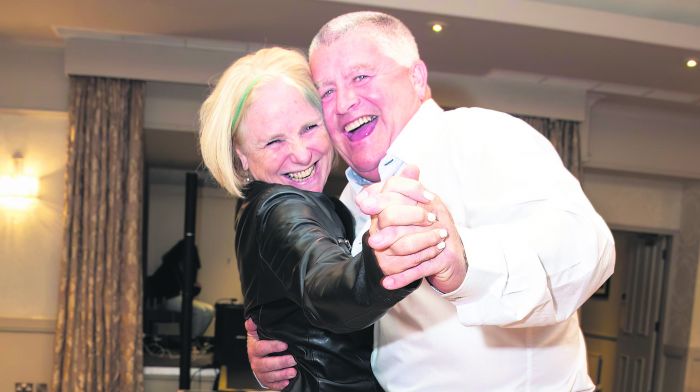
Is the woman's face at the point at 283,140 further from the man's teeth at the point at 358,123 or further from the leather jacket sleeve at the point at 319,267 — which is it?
the leather jacket sleeve at the point at 319,267

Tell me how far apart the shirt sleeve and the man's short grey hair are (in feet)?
1.35

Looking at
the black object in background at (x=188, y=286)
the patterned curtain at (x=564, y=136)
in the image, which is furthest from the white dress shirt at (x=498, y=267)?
the patterned curtain at (x=564, y=136)

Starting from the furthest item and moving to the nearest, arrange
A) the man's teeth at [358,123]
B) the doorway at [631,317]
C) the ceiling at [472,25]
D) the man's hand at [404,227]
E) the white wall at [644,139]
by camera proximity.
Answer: the doorway at [631,317] < the white wall at [644,139] < the ceiling at [472,25] < the man's teeth at [358,123] < the man's hand at [404,227]

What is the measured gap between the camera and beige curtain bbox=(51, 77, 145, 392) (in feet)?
19.4

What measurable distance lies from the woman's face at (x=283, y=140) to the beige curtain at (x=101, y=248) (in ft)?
15.9

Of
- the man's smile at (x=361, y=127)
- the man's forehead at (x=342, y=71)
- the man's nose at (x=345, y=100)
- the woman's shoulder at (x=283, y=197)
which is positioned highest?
the man's forehead at (x=342, y=71)

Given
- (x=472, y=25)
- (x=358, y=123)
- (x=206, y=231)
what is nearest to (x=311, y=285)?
(x=358, y=123)

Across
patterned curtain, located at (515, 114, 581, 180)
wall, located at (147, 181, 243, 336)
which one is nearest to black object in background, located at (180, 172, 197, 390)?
patterned curtain, located at (515, 114, 581, 180)

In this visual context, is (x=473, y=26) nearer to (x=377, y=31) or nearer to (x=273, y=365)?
(x=377, y=31)

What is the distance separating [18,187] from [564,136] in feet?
16.8

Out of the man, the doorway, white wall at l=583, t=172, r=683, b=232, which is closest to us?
the man

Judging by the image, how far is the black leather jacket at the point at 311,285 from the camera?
79 centimetres

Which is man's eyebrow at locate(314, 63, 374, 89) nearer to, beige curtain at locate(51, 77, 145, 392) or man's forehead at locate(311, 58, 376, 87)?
man's forehead at locate(311, 58, 376, 87)

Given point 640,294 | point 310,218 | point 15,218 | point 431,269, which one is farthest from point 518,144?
point 640,294
